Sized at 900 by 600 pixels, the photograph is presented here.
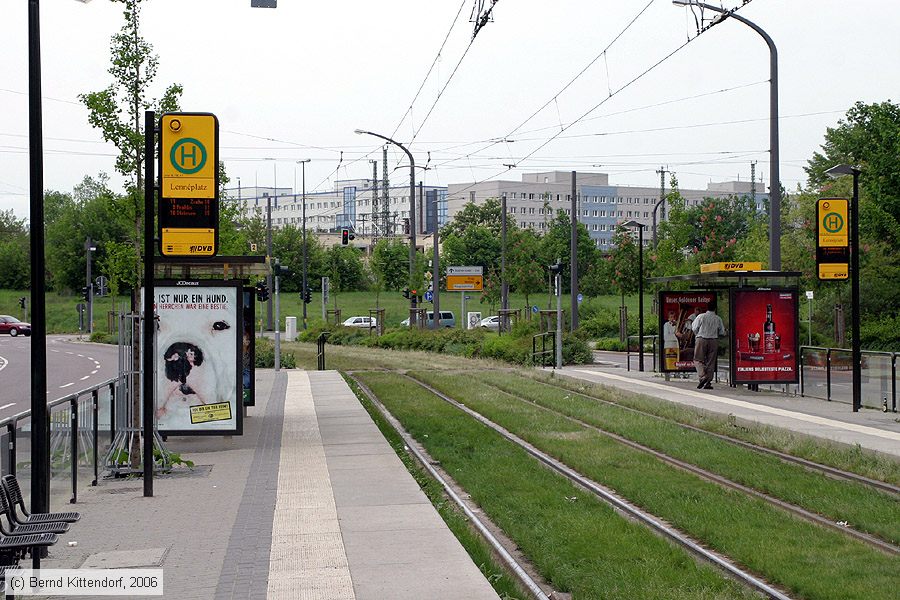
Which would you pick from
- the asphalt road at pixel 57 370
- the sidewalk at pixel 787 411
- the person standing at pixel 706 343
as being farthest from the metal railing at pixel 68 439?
the person standing at pixel 706 343

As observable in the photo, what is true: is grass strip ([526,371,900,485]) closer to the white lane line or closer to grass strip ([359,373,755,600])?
the white lane line

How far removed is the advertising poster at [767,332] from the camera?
2433 cm

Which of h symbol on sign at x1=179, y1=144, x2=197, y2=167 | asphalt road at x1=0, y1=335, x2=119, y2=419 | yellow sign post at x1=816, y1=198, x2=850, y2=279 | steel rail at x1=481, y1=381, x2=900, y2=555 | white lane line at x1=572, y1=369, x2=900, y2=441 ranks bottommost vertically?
asphalt road at x1=0, y1=335, x2=119, y2=419

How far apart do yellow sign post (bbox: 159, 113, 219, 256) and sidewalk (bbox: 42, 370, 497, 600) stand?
3.00 meters

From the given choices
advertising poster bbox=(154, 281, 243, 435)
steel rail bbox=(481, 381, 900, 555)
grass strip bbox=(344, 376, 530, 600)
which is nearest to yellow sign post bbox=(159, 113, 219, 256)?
advertising poster bbox=(154, 281, 243, 435)

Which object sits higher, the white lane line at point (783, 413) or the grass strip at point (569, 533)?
the grass strip at point (569, 533)

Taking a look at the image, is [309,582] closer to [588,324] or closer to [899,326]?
[899,326]

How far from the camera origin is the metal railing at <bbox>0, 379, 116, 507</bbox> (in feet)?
31.2

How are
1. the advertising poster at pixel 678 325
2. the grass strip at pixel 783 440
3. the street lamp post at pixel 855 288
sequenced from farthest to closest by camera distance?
the advertising poster at pixel 678 325 → the street lamp post at pixel 855 288 → the grass strip at pixel 783 440

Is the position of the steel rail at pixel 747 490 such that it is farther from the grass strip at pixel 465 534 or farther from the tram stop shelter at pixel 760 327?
the tram stop shelter at pixel 760 327

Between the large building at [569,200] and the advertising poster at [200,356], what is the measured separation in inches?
4768

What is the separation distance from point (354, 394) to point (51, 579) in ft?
59.2

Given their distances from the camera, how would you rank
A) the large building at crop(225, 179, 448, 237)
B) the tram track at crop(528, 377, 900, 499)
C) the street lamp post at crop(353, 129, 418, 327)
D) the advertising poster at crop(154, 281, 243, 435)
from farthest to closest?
the large building at crop(225, 179, 448, 237) < the street lamp post at crop(353, 129, 418, 327) < the advertising poster at crop(154, 281, 243, 435) < the tram track at crop(528, 377, 900, 499)

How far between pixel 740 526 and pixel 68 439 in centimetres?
709
